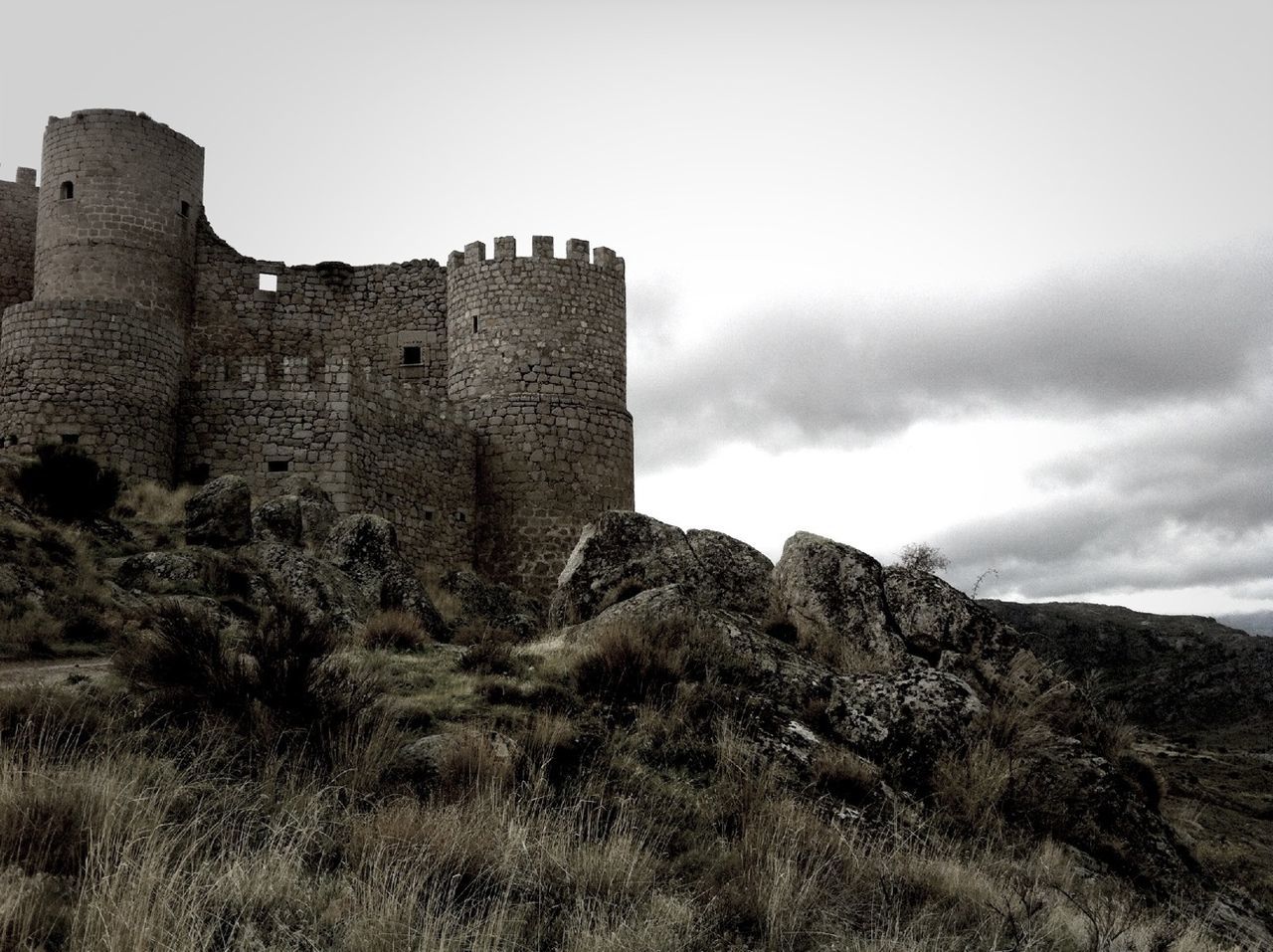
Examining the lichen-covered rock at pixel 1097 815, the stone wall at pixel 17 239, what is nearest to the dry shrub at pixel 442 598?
the lichen-covered rock at pixel 1097 815

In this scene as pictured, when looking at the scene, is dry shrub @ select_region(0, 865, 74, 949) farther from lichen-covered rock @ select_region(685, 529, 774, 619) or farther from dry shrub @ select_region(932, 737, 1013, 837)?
lichen-covered rock @ select_region(685, 529, 774, 619)

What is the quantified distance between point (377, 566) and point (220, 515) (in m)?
2.36

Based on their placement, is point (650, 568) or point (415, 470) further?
point (415, 470)

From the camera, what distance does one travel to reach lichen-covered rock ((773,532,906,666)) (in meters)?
9.61

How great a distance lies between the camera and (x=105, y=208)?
72.7 feet

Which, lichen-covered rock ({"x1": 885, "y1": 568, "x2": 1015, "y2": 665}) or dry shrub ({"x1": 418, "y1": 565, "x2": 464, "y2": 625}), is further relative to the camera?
dry shrub ({"x1": 418, "y1": 565, "x2": 464, "y2": 625})

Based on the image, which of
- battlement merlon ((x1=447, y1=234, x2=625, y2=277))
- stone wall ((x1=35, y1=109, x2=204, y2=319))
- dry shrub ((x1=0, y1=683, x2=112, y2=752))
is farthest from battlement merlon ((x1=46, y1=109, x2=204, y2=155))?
dry shrub ((x1=0, y1=683, x2=112, y2=752))

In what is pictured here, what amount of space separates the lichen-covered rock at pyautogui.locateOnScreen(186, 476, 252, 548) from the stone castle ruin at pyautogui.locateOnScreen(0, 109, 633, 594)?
13.9ft

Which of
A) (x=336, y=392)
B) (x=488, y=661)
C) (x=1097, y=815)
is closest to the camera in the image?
(x=1097, y=815)

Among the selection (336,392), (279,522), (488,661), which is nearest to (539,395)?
(336,392)

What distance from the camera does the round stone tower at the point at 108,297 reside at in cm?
1839

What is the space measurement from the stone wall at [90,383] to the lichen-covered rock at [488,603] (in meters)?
6.24

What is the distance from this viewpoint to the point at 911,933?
4480 millimetres

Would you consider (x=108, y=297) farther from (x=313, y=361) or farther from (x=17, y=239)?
(x=17, y=239)
